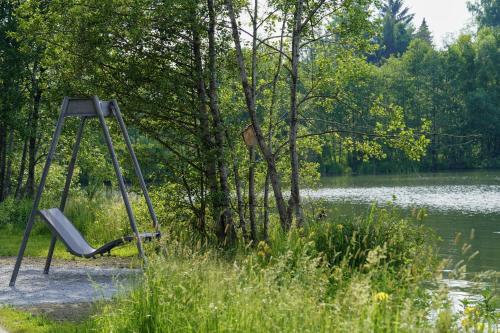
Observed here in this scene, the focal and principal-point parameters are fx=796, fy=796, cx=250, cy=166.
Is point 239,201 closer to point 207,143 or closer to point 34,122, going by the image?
point 207,143

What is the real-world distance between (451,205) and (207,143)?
18.8m

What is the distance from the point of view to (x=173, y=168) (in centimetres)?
1408

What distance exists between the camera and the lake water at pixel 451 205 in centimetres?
1738

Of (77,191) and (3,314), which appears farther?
(77,191)

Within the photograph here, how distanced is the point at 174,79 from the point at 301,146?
3.66 meters

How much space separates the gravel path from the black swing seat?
33 cm

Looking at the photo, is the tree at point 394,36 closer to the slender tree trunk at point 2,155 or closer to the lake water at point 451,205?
the lake water at point 451,205

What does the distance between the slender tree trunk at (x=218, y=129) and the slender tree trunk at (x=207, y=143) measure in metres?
0.09

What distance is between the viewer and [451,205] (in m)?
30.4

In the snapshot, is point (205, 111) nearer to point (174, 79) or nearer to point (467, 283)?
Answer: point (174, 79)

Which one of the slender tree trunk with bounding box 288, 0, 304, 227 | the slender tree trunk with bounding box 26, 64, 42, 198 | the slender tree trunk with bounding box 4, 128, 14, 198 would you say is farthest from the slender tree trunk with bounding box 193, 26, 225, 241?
the slender tree trunk with bounding box 4, 128, 14, 198

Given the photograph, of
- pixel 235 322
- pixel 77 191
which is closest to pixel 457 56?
pixel 77 191

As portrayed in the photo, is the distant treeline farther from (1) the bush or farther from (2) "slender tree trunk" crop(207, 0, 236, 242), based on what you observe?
(2) "slender tree trunk" crop(207, 0, 236, 242)

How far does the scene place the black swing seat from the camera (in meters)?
9.77
